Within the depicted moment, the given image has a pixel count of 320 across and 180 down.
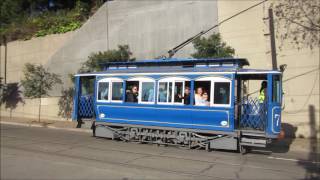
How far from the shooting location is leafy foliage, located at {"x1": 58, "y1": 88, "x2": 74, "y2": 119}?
26.0m

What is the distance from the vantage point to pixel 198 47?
19.8 metres

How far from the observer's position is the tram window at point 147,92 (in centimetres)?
1641

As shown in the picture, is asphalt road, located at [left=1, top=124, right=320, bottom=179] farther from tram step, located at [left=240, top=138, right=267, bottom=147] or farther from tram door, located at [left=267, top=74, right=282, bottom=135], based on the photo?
tram door, located at [left=267, top=74, right=282, bottom=135]

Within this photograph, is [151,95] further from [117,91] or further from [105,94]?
[105,94]

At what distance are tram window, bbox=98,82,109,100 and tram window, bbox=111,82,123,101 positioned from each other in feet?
1.01

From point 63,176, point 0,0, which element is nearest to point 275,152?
point 63,176

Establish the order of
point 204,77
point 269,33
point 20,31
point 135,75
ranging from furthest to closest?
point 20,31
point 269,33
point 135,75
point 204,77

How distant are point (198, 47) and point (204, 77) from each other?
4702mm

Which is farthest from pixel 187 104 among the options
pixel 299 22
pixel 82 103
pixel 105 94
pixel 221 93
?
pixel 299 22

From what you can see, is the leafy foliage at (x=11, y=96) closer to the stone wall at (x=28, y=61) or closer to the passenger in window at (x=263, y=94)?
the stone wall at (x=28, y=61)

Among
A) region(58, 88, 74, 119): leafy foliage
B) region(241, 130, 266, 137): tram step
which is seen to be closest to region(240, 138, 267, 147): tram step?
region(241, 130, 266, 137): tram step

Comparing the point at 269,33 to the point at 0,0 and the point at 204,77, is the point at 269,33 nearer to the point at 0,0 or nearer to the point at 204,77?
the point at 204,77

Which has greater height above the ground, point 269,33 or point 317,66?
point 269,33

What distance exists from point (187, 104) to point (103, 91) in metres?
3.87
